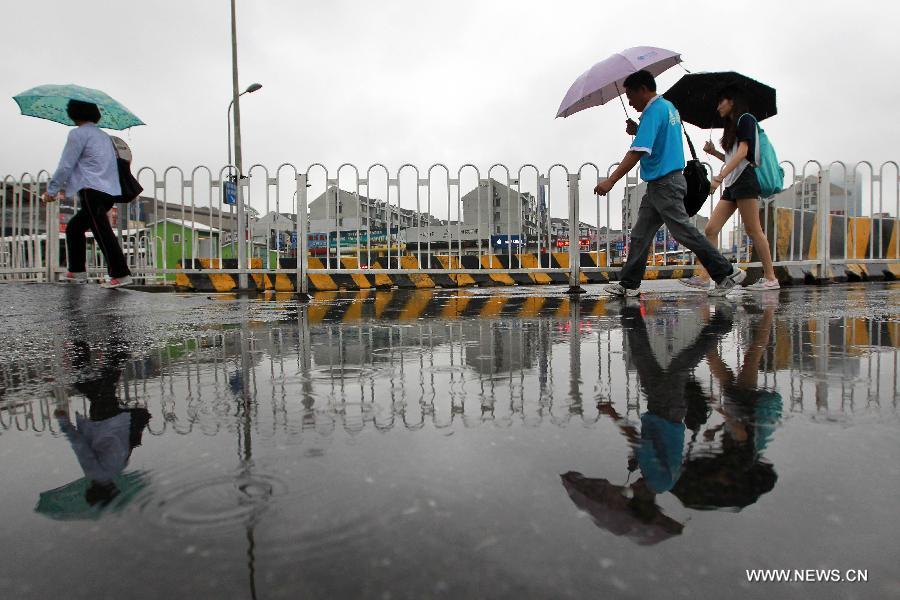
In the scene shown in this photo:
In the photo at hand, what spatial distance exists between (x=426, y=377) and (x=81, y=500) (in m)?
1.39

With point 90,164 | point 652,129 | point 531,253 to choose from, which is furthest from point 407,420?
point 531,253

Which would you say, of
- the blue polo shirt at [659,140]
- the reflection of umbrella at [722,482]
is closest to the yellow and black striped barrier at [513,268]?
the blue polo shirt at [659,140]

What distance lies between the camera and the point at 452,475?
1.26m

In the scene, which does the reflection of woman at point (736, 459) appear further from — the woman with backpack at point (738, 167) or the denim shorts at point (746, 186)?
the denim shorts at point (746, 186)

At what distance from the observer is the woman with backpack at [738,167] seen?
21.4ft

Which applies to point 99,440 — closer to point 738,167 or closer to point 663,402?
point 663,402

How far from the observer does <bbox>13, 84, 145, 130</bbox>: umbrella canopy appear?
27.2 ft

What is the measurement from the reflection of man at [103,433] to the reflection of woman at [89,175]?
550 centimetres

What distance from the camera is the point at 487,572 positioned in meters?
0.89

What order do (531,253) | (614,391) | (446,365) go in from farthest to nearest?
1. (531,253)
2. (446,365)
3. (614,391)

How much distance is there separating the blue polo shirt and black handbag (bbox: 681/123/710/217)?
0.90ft

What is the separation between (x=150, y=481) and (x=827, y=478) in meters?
1.42

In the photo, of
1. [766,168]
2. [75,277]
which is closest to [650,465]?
[766,168]

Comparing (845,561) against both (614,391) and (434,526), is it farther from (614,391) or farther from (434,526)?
(614,391)
